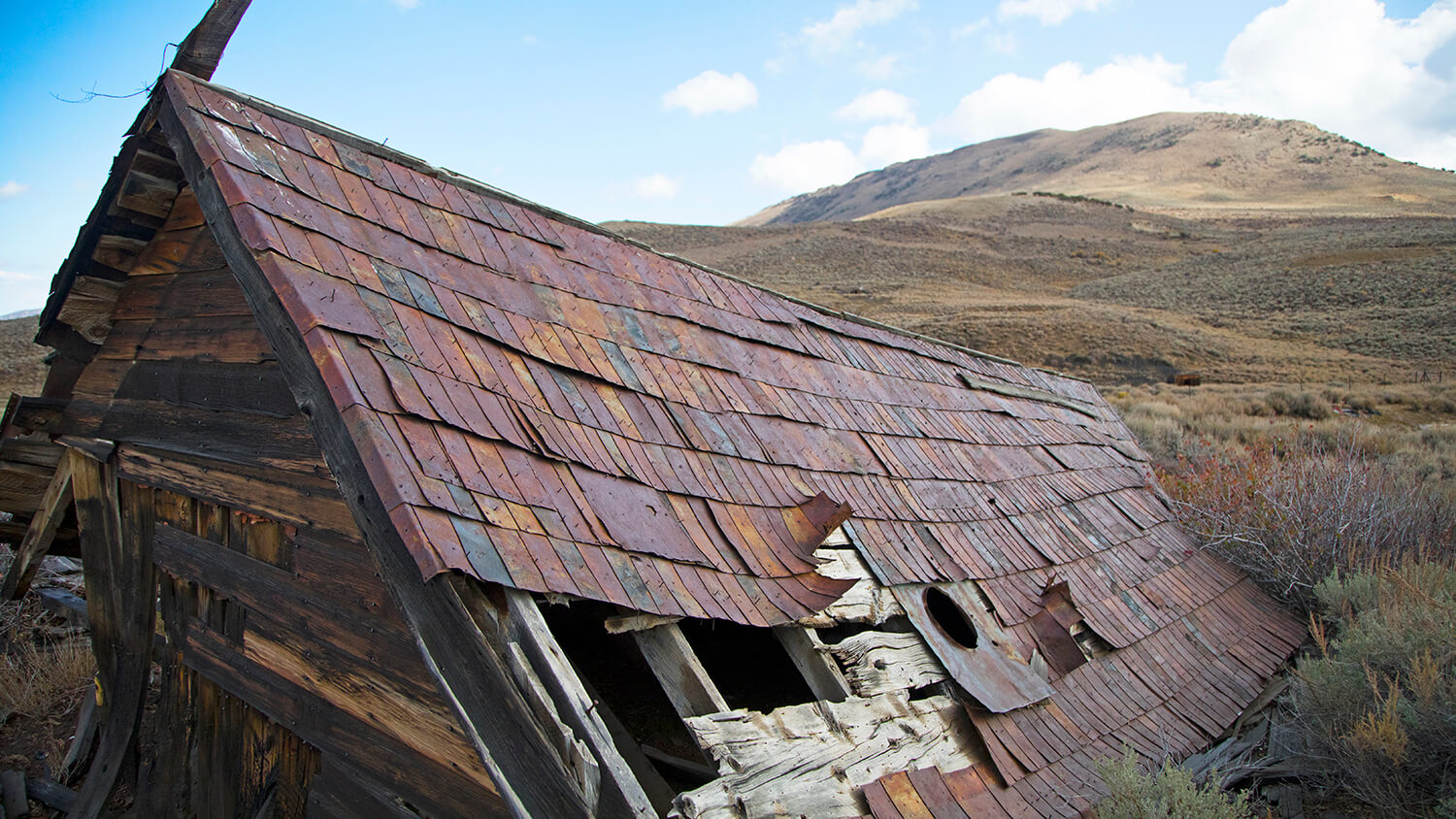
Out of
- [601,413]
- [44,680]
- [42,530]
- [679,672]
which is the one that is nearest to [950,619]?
[679,672]

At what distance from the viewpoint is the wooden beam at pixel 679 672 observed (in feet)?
9.83

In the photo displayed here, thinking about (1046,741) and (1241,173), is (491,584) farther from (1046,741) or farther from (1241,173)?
(1241,173)

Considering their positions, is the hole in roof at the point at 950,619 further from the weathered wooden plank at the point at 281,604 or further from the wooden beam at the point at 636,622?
the weathered wooden plank at the point at 281,604

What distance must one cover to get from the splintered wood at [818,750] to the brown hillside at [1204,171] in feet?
214

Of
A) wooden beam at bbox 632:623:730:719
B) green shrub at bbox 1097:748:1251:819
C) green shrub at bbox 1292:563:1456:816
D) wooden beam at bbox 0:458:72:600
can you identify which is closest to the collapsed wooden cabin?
wooden beam at bbox 632:623:730:719

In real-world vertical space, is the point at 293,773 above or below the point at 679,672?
below

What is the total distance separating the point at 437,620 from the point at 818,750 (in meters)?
1.57

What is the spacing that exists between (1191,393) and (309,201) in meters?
23.2

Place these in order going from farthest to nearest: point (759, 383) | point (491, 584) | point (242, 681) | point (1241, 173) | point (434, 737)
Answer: point (1241, 173) → point (759, 383) → point (242, 681) → point (434, 737) → point (491, 584)

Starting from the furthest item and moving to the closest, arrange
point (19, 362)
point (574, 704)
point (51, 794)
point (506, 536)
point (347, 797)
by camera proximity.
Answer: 1. point (19, 362)
2. point (51, 794)
3. point (347, 797)
4. point (506, 536)
5. point (574, 704)

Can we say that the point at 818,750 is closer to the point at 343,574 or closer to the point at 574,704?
the point at 574,704

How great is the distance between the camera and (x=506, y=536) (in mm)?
2791

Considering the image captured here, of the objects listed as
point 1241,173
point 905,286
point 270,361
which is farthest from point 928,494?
point 1241,173

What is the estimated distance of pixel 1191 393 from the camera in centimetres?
2162
